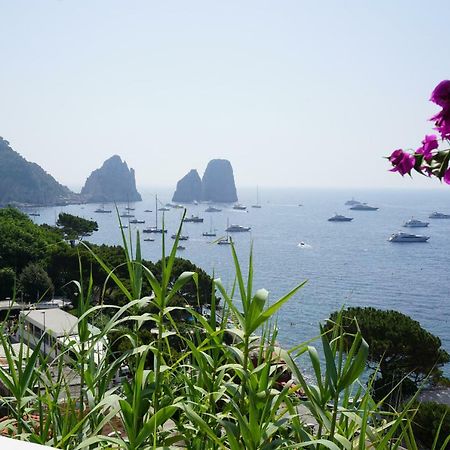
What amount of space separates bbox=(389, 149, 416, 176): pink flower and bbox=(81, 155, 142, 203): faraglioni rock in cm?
11335

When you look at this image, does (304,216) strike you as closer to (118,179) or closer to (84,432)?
(118,179)

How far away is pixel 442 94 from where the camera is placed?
0.74m

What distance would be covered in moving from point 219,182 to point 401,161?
117 m

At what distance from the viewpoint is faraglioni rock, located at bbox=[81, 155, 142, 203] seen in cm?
11322

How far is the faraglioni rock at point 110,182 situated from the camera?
113 metres

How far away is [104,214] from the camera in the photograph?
86688 millimetres

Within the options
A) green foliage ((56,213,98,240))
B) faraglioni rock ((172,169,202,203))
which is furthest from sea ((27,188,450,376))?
faraglioni rock ((172,169,202,203))

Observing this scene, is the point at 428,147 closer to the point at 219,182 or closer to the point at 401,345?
the point at 401,345

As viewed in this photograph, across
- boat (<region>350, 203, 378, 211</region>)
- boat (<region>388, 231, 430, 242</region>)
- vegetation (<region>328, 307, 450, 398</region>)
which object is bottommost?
boat (<region>388, 231, 430, 242</region>)

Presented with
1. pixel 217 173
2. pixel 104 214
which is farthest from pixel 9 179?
pixel 217 173

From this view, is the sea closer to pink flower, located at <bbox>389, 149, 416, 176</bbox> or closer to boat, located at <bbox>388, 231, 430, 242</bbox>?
boat, located at <bbox>388, 231, 430, 242</bbox>

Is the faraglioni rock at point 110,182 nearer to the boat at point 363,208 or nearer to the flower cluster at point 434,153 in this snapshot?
the boat at point 363,208

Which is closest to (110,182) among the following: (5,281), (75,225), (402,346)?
(75,225)

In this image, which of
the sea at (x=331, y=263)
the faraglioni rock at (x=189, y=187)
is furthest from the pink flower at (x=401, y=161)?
the faraglioni rock at (x=189, y=187)
